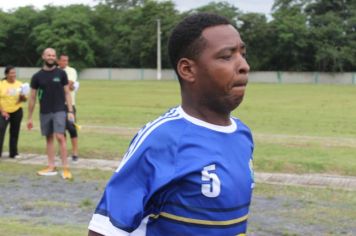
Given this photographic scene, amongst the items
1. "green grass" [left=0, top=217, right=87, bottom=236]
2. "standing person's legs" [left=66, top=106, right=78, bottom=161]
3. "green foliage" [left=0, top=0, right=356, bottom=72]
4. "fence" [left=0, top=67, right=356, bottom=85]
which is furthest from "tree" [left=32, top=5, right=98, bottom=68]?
"green grass" [left=0, top=217, right=87, bottom=236]

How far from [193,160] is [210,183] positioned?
0.10 m

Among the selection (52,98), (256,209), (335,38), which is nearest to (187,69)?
(256,209)

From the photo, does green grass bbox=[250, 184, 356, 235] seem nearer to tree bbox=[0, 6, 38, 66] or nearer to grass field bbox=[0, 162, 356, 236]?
grass field bbox=[0, 162, 356, 236]

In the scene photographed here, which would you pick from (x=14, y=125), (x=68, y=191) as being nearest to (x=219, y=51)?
(x=68, y=191)

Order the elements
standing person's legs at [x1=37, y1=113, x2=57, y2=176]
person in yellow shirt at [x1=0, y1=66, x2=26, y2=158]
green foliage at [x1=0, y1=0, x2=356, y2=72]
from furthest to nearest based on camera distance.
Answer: green foliage at [x1=0, y1=0, x2=356, y2=72] < person in yellow shirt at [x1=0, y1=66, x2=26, y2=158] < standing person's legs at [x1=37, y1=113, x2=57, y2=176]

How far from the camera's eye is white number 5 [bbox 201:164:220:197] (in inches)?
76.6

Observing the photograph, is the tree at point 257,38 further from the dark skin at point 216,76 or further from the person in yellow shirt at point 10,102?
the dark skin at point 216,76

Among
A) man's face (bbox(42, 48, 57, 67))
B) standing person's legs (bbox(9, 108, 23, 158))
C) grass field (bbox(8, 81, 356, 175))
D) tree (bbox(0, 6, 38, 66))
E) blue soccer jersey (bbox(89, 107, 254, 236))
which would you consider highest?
blue soccer jersey (bbox(89, 107, 254, 236))

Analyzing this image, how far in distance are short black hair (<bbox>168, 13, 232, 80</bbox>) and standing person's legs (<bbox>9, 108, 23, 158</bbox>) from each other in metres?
8.97

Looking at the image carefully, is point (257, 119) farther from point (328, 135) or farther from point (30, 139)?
point (30, 139)

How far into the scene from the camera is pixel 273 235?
18.5 ft

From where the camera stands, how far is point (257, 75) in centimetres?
7081

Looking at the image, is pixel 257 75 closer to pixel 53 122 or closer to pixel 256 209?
pixel 53 122

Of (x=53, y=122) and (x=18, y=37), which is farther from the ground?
(x=53, y=122)
